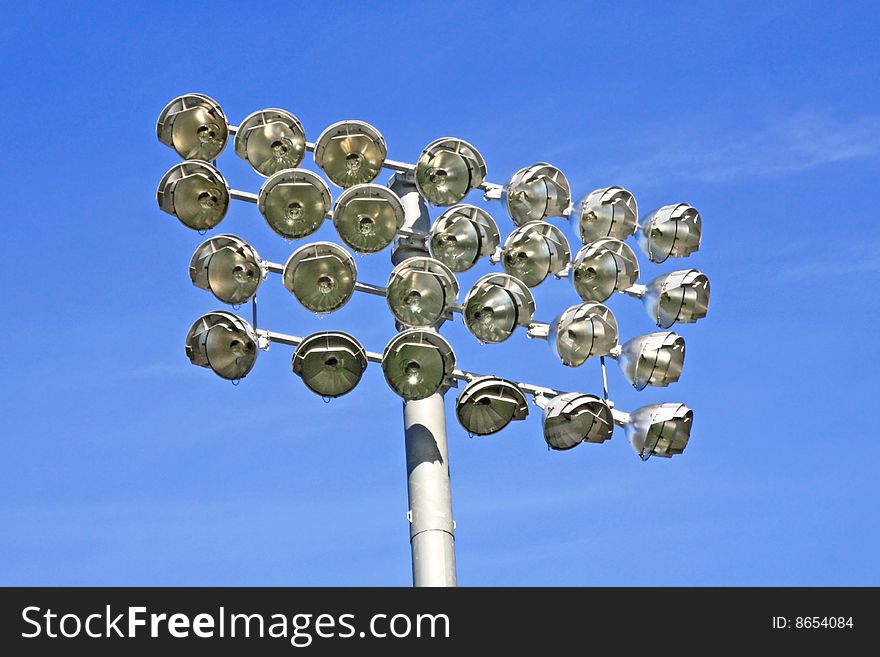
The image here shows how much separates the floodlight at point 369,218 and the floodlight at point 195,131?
5.89ft

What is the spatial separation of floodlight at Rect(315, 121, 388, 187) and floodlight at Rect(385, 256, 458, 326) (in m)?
1.70

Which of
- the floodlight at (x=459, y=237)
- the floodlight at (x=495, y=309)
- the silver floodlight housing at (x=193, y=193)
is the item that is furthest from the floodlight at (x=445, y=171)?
the silver floodlight housing at (x=193, y=193)

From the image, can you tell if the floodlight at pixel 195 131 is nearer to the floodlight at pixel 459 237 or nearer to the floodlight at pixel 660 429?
the floodlight at pixel 459 237

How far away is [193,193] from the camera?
74.9ft

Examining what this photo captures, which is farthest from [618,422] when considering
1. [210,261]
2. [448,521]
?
[210,261]

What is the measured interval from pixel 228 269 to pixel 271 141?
6.12ft

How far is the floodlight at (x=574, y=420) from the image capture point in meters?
22.3

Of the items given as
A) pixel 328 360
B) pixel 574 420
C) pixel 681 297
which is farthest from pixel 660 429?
pixel 328 360

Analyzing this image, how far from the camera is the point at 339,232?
22641 mm

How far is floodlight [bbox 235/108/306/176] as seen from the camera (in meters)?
23.5

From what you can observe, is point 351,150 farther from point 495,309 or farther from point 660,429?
point 660,429
